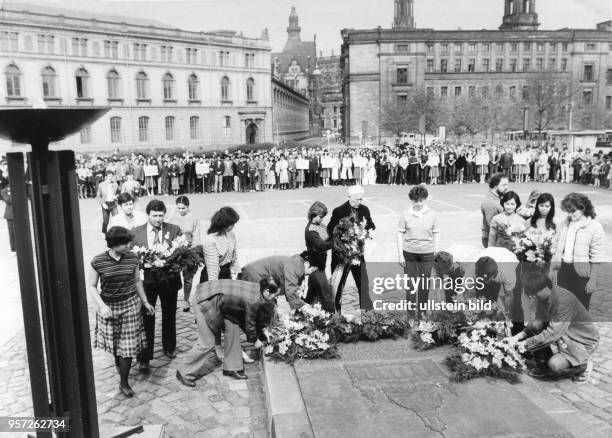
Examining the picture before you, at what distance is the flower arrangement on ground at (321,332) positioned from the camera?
602 centimetres

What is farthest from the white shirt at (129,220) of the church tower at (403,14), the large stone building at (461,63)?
the church tower at (403,14)

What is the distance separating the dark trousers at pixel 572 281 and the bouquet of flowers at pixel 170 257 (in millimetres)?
4412

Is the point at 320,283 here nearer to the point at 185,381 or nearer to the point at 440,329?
the point at 440,329

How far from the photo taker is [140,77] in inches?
2270

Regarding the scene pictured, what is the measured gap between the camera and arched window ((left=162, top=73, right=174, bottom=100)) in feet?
196

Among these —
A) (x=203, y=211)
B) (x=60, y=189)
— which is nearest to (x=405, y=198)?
(x=203, y=211)

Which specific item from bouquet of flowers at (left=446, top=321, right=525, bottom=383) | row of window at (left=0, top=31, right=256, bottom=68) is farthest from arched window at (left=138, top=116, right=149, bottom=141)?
bouquet of flowers at (left=446, top=321, right=525, bottom=383)

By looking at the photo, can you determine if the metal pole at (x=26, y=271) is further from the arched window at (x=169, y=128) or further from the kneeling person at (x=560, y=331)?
the arched window at (x=169, y=128)

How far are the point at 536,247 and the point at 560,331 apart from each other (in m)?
1.31

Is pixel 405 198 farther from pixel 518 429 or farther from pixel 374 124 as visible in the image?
pixel 374 124

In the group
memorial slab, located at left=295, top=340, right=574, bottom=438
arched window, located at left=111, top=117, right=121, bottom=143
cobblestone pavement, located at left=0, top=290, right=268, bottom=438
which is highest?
arched window, located at left=111, top=117, right=121, bottom=143

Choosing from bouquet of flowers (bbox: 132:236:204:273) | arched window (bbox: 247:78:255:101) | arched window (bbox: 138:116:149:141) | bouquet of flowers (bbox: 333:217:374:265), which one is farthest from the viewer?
arched window (bbox: 247:78:255:101)

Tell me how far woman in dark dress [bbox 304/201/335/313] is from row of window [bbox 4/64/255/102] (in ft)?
161

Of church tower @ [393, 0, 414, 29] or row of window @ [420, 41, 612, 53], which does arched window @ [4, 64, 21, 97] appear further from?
church tower @ [393, 0, 414, 29]
